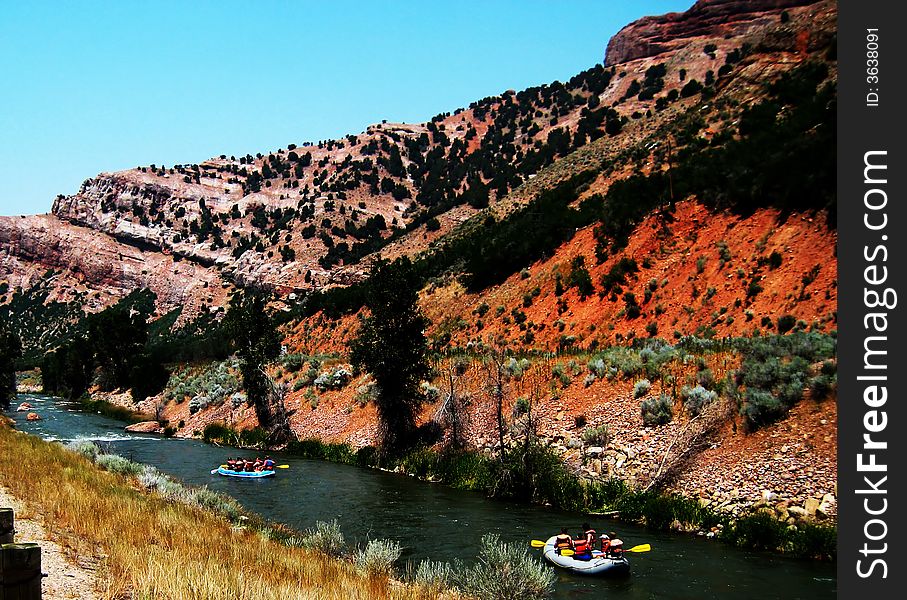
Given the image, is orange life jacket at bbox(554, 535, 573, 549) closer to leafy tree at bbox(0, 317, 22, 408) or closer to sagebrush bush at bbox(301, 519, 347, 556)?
sagebrush bush at bbox(301, 519, 347, 556)

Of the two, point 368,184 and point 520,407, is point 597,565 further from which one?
point 368,184

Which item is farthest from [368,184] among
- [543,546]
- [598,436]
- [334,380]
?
Result: [543,546]

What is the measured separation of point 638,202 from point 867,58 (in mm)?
34475

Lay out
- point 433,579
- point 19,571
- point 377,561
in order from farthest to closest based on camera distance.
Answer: point 377,561, point 433,579, point 19,571

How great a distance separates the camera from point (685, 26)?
118m

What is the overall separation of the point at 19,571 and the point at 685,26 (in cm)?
13630

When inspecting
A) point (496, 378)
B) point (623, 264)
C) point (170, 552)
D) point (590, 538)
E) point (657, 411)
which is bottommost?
point (590, 538)

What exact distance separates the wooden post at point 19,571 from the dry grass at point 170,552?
8.75 feet

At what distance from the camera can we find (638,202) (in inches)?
1724

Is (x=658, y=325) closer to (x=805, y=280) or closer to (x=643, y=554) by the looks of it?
(x=805, y=280)

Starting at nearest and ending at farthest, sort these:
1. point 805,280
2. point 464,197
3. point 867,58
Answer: point 867,58 < point 805,280 < point 464,197

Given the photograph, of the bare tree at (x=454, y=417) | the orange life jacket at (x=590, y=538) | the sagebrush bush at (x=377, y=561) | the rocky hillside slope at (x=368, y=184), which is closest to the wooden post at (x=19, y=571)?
the sagebrush bush at (x=377, y=561)

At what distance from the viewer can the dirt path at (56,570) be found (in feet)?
24.2

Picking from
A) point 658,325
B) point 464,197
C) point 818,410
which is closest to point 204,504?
point 818,410
